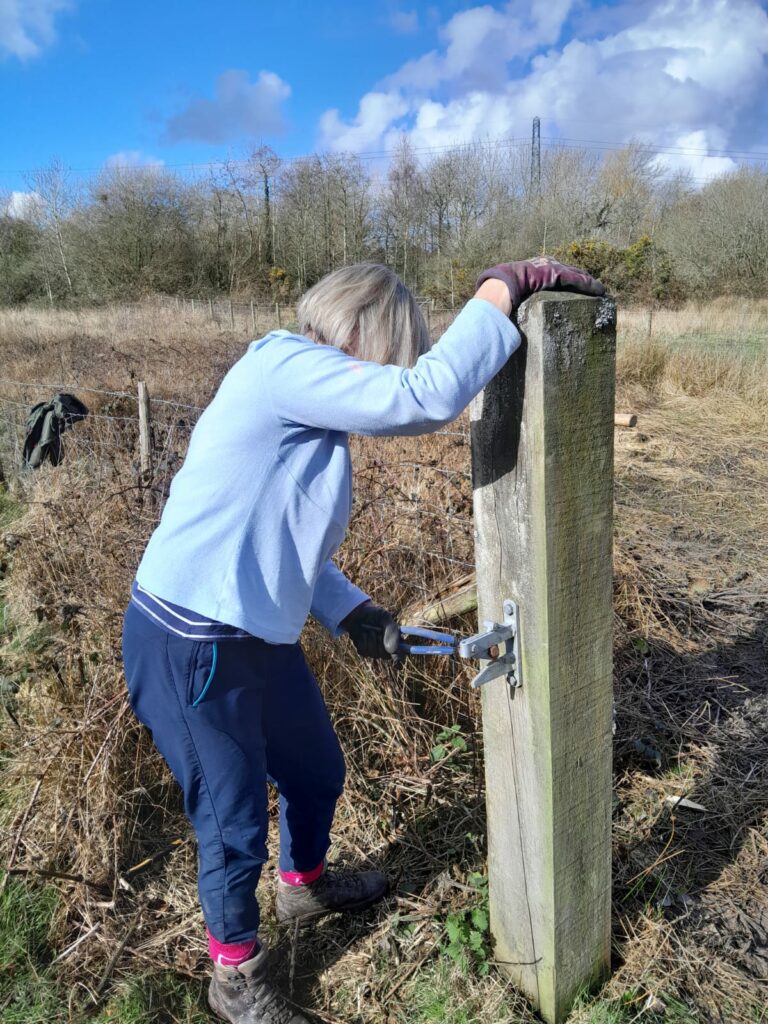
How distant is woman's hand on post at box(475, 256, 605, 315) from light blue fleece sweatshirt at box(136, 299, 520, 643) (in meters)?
0.08

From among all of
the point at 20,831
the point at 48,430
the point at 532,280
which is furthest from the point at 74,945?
the point at 48,430

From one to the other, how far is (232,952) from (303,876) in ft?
1.10

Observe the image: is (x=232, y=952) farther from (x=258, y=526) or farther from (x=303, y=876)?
(x=258, y=526)

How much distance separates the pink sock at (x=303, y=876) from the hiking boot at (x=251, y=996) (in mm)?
291

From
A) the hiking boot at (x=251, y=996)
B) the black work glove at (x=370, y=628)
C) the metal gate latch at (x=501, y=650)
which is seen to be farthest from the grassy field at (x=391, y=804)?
the metal gate latch at (x=501, y=650)

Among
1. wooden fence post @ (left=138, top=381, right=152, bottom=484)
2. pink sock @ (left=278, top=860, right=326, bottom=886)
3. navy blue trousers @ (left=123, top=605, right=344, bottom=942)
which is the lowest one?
pink sock @ (left=278, top=860, right=326, bottom=886)

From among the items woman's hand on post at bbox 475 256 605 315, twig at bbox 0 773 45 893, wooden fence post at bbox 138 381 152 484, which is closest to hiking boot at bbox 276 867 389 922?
twig at bbox 0 773 45 893

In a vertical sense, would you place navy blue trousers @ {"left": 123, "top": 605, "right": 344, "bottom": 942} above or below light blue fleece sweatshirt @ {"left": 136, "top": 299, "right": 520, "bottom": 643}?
below

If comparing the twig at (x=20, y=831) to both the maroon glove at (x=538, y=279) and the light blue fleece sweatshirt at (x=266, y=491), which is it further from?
the maroon glove at (x=538, y=279)

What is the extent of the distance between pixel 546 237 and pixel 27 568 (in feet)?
98.4

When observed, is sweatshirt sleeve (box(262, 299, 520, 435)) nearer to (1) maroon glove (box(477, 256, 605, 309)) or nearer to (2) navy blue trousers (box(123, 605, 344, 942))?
(1) maroon glove (box(477, 256, 605, 309))

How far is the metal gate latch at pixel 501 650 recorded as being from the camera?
1.42 meters

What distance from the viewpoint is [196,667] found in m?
1.48

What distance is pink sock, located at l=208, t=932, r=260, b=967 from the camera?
5.57 feet
